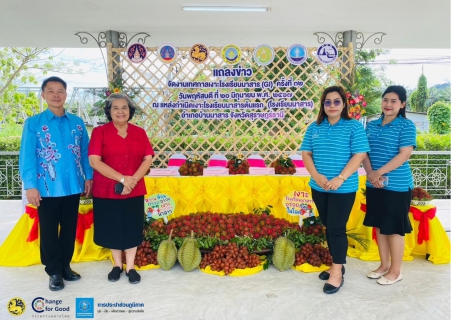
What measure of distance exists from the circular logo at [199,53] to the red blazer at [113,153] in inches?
97.0

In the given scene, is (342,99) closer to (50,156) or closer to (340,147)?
(340,147)

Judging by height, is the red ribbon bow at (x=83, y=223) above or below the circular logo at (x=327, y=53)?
below

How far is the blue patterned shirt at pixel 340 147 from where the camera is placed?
180 centimetres

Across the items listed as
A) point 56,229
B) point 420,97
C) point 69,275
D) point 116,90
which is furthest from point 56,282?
point 420,97

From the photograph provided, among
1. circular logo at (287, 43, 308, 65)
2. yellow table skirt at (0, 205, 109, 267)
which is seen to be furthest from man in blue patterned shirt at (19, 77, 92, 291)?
circular logo at (287, 43, 308, 65)

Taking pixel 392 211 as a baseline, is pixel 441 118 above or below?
above

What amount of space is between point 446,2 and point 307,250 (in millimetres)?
2698

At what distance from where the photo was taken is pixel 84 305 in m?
1.75

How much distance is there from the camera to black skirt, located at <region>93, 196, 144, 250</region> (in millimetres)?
1951

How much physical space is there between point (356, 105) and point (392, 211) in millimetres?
2294

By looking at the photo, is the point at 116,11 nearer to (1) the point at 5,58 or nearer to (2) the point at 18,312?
(2) the point at 18,312

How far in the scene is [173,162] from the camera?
3.13 m

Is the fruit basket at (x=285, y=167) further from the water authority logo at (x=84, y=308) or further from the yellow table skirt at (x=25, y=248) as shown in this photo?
the water authority logo at (x=84, y=308)

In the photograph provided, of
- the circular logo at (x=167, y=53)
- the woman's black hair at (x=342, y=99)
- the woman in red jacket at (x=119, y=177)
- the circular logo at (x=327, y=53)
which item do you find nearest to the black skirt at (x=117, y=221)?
the woman in red jacket at (x=119, y=177)
